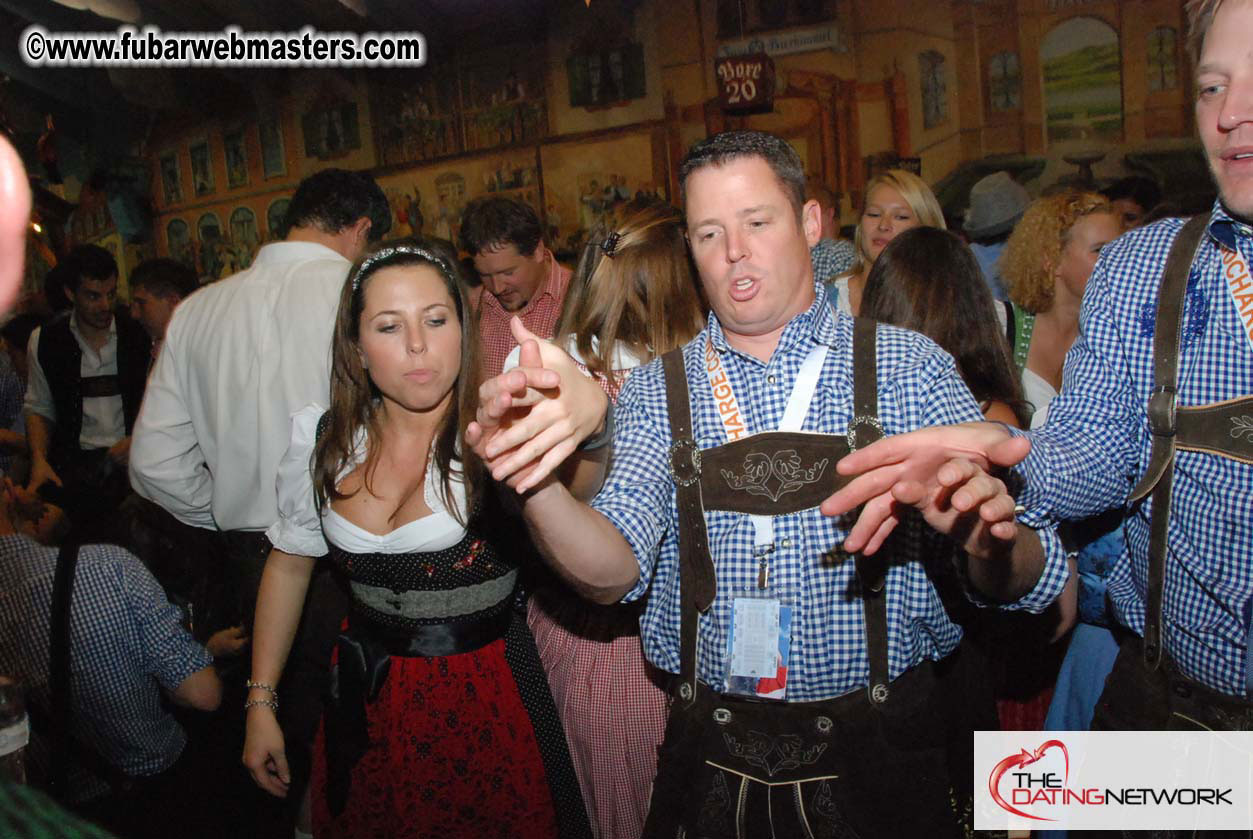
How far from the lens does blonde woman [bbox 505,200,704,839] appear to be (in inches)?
90.5

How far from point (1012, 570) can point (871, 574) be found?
0.81 feet

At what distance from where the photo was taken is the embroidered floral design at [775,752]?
1.63 meters

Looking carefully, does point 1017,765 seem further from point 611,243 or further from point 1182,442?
point 611,243

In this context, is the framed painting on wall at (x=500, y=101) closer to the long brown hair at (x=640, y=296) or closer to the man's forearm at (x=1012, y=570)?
the long brown hair at (x=640, y=296)

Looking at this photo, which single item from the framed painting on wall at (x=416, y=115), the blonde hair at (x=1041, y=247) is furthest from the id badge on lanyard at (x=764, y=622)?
the framed painting on wall at (x=416, y=115)

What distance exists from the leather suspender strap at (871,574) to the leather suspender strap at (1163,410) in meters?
0.49

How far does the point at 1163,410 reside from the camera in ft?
5.27

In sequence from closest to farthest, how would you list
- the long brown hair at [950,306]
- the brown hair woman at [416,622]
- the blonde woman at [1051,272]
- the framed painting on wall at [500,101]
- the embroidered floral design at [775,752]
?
the embroidered floral design at [775,752] → the brown hair woman at [416,622] → the long brown hair at [950,306] → the blonde woman at [1051,272] → the framed painting on wall at [500,101]

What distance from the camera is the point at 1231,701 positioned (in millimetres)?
1562

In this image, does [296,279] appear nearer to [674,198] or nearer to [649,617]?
[649,617]

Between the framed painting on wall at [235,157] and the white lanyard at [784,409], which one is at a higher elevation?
the framed painting on wall at [235,157]

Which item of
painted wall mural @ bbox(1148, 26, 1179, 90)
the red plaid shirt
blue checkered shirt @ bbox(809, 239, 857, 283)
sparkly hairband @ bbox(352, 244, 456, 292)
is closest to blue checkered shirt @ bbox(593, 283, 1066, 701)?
sparkly hairband @ bbox(352, 244, 456, 292)

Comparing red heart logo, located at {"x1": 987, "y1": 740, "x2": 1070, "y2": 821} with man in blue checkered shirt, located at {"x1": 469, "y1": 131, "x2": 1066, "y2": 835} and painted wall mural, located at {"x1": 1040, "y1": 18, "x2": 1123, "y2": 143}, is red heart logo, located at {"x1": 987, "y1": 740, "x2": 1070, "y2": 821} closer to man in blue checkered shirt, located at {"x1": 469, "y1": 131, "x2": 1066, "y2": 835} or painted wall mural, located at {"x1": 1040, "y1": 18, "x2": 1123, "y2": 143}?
man in blue checkered shirt, located at {"x1": 469, "y1": 131, "x2": 1066, "y2": 835}

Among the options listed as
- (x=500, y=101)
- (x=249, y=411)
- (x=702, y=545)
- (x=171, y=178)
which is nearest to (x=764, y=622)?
(x=702, y=545)
